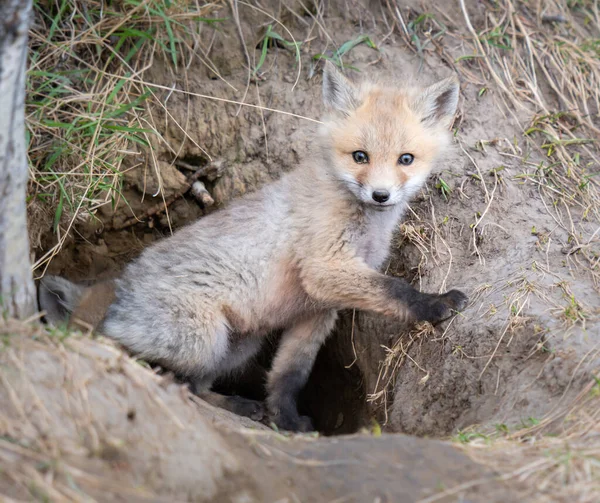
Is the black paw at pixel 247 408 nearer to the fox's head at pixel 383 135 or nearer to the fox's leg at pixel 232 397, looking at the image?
the fox's leg at pixel 232 397

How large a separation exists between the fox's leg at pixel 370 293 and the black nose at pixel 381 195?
0.43 metres

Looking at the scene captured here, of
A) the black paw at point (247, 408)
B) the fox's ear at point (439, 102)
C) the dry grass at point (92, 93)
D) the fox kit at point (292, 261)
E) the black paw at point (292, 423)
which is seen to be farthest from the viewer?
the dry grass at point (92, 93)

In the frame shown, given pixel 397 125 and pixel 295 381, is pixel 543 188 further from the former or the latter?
pixel 295 381

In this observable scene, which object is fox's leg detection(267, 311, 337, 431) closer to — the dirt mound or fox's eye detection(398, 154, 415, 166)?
fox's eye detection(398, 154, 415, 166)

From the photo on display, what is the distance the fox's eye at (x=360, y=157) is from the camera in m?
3.80

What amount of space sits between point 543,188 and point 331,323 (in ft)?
5.66

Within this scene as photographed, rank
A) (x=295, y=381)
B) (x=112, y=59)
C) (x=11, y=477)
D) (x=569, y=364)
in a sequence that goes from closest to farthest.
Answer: (x=11, y=477) → (x=569, y=364) → (x=295, y=381) → (x=112, y=59)

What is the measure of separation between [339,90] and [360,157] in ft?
1.70

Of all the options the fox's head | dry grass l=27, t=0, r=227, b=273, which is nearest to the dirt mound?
the fox's head

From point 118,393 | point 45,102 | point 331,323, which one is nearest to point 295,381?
point 331,323

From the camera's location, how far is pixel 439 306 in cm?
371

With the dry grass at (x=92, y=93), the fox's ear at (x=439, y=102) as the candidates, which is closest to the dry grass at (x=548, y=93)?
the fox's ear at (x=439, y=102)

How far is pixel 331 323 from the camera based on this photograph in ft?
14.4

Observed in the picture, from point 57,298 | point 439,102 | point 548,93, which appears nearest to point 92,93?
point 57,298
